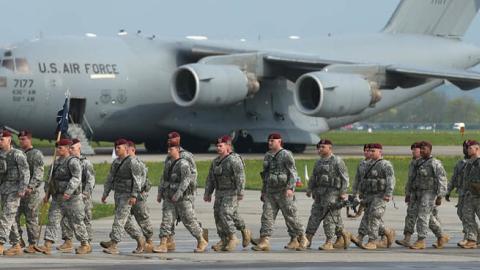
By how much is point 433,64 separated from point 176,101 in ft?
41.9

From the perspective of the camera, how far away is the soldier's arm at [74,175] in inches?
827

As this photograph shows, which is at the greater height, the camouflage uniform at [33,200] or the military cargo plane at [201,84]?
the military cargo plane at [201,84]

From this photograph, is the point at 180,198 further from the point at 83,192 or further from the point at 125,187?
the point at 83,192

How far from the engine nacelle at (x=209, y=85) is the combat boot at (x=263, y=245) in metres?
27.7

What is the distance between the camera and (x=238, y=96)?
50.8 metres

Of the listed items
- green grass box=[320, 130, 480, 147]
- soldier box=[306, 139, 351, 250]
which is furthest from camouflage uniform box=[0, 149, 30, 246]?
green grass box=[320, 130, 480, 147]

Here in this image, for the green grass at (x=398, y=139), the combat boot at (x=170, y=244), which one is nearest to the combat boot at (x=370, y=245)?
the combat boot at (x=170, y=244)

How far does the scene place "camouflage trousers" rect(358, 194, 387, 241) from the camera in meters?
22.3

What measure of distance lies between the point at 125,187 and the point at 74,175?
0.83 metres

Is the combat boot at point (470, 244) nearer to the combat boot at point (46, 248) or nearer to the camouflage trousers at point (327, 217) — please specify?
the camouflage trousers at point (327, 217)

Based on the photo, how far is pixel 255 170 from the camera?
144 feet

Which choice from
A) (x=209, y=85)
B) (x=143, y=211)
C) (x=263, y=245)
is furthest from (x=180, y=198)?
(x=209, y=85)

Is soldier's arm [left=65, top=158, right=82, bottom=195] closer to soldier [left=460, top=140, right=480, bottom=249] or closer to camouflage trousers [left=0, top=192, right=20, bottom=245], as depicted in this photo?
camouflage trousers [left=0, top=192, right=20, bottom=245]

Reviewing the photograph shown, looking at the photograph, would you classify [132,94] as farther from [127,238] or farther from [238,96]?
[127,238]
